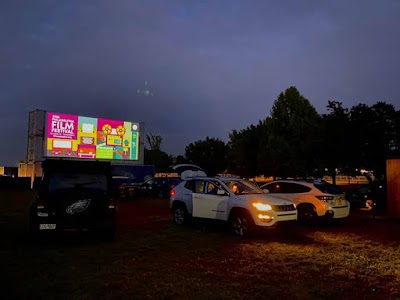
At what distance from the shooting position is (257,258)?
843 centimetres

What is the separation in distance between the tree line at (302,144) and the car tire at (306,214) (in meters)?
7.01

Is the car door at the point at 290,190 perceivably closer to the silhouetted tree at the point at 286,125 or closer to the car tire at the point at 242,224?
the car tire at the point at 242,224

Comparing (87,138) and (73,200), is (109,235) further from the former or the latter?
(87,138)

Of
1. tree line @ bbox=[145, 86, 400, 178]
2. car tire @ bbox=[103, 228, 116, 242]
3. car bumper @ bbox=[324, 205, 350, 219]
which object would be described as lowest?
car tire @ bbox=[103, 228, 116, 242]

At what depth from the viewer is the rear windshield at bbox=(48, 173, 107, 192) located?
997cm

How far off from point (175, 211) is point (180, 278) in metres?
7.25

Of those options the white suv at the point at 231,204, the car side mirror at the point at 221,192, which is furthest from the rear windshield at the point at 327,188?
the car side mirror at the point at 221,192

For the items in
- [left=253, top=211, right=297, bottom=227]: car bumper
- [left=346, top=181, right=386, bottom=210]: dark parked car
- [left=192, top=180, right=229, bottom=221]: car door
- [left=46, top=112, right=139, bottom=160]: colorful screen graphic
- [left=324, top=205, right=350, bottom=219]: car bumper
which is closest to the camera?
[left=253, top=211, right=297, bottom=227]: car bumper

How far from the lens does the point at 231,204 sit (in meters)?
11.6

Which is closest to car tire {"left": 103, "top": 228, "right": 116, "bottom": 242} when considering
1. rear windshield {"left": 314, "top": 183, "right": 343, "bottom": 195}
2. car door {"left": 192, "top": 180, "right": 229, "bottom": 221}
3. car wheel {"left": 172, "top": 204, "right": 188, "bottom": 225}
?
car door {"left": 192, "top": 180, "right": 229, "bottom": 221}

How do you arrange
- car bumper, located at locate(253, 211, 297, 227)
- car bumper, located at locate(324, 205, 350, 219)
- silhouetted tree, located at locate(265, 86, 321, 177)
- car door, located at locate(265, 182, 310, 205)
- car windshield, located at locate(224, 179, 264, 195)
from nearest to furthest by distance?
car bumper, located at locate(253, 211, 297, 227), car windshield, located at locate(224, 179, 264, 195), car bumper, located at locate(324, 205, 350, 219), car door, located at locate(265, 182, 310, 205), silhouetted tree, located at locate(265, 86, 321, 177)

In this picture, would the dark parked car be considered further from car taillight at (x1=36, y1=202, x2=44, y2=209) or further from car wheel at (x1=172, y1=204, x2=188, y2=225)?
car taillight at (x1=36, y1=202, x2=44, y2=209)

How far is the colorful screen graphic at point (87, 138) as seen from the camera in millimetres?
33562

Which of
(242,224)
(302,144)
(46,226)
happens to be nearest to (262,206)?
(242,224)
